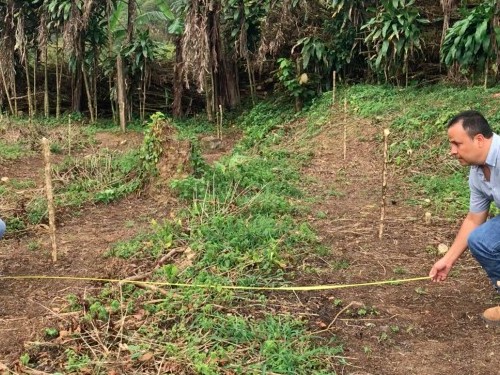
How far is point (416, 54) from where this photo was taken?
32.1 feet

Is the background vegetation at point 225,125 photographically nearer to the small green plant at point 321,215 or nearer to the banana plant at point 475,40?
the banana plant at point 475,40

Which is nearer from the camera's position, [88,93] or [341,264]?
[341,264]

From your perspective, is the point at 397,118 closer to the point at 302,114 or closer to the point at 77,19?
the point at 302,114

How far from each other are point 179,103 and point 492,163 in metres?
10.4

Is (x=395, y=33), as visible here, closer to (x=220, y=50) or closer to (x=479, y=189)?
(x=220, y=50)

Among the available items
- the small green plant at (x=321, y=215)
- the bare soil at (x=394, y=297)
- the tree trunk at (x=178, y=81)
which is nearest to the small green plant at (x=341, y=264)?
the bare soil at (x=394, y=297)

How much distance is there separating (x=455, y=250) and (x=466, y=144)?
Answer: 0.64m

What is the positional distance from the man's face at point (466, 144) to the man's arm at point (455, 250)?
43cm

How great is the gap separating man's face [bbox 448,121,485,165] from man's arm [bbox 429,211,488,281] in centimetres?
43

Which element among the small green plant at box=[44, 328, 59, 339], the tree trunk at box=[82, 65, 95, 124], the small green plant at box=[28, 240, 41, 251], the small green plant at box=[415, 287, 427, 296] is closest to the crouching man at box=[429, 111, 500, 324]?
the small green plant at box=[415, 287, 427, 296]

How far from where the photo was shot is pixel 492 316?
2943 millimetres

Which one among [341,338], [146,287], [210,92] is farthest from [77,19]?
[341,338]

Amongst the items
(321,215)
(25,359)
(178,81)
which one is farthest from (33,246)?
(178,81)

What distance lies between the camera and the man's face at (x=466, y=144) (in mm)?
2680
